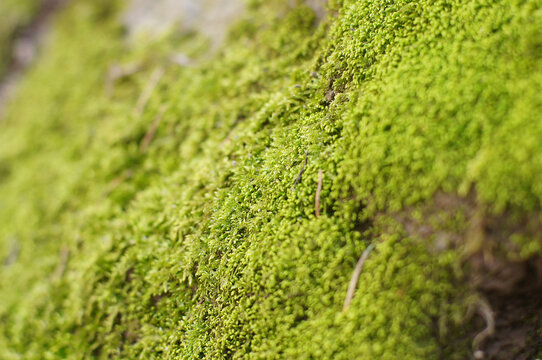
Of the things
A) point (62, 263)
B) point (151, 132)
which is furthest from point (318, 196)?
point (62, 263)

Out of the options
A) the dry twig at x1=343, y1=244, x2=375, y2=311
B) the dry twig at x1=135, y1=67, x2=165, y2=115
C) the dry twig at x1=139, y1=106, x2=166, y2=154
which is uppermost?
the dry twig at x1=135, y1=67, x2=165, y2=115

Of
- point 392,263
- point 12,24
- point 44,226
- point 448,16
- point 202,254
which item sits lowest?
point 392,263

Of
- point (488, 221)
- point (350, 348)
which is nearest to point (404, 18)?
point (488, 221)

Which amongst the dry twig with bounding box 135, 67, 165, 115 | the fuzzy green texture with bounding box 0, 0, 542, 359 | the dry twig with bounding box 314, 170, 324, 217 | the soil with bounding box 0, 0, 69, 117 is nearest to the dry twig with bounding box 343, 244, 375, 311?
the fuzzy green texture with bounding box 0, 0, 542, 359

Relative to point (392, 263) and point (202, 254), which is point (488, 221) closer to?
point (392, 263)

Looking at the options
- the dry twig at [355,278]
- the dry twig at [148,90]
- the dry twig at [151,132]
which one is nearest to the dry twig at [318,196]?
the dry twig at [355,278]

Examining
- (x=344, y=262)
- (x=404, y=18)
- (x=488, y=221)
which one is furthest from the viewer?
(x=404, y=18)

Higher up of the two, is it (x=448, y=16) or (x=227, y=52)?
(x=227, y=52)

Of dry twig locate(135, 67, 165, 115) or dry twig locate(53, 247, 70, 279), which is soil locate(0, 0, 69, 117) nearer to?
dry twig locate(135, 67, 165, 115)
